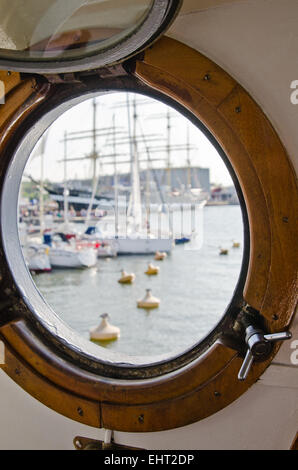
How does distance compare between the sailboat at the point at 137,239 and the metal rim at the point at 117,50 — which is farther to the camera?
the sailboat at the point at 137,239

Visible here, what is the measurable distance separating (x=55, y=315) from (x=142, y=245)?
12.3 metres

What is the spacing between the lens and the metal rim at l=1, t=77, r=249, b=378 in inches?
32.8

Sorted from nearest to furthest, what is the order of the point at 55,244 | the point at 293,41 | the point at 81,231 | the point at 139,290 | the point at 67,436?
1. the point at 293,41
2. the point at 67,436
3. the point at 139,290
4. the point at 55,244
5. the point at 81,231

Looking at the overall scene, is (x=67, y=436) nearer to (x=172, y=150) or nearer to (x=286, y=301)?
(x=286, y=301)

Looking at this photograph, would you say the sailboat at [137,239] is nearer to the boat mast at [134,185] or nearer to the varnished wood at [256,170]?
the boat mast at [134,185]

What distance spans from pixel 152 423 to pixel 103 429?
142 millimetres

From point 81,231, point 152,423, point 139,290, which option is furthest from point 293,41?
point 81,231

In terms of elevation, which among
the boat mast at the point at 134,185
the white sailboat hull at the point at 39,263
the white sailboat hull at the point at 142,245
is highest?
the boat mast at the point at 134,185

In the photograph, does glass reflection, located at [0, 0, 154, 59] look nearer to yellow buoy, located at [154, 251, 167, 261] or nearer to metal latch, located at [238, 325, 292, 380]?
metal latch, located at [238, 325, 292, 380]

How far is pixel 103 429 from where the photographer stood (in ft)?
2.95

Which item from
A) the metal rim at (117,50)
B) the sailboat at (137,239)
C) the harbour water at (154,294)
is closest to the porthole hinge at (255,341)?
the metal rim at (117,50)

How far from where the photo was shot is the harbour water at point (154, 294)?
7.62m

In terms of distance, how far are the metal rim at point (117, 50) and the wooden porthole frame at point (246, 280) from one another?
0.14 m

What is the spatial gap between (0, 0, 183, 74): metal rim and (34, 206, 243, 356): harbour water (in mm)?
5257
